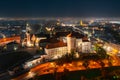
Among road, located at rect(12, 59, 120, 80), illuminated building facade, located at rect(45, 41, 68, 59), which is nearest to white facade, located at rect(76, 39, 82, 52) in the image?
illuminated building facade, located at rect(45, 41, 68, 59)

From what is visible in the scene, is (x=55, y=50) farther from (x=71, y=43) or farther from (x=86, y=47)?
(x=86, y=47)

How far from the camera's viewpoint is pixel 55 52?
20.8 metres

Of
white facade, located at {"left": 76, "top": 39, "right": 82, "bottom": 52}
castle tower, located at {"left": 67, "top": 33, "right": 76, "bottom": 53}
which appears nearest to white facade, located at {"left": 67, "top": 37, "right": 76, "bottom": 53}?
castle tower, located at {"left": 67, "top": 33, "right": 76, "bottom": 53}

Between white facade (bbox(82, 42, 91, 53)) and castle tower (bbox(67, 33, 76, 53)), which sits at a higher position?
castle tower (bbox(67, 33, 76, 53))

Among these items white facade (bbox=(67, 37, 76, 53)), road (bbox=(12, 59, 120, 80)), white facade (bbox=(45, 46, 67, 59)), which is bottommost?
road (bbox=(12, 59, 120, 80))

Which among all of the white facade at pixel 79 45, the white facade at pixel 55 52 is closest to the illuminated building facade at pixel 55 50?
the white facade at pixel 55 52

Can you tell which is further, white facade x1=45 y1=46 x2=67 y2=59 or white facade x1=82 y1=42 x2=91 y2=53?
white facade x1=82 y1=42 x2=91 y2=53

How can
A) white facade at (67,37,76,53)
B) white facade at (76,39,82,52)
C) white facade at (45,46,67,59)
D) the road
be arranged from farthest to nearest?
white facade at (76,39,82,52) → white facade at (67,37,76,53) → white facade at (45,46,67,59) → the road

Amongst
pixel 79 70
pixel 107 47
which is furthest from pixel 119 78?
pixel 107 47

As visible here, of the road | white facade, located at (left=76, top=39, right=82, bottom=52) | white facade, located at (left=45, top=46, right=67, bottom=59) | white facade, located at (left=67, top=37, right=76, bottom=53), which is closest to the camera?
the road

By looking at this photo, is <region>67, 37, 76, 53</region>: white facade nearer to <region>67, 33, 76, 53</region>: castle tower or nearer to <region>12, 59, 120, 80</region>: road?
<region>67, 33, 76, 53</region>: castle tower

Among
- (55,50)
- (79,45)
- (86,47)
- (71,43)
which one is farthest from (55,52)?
(86,47)

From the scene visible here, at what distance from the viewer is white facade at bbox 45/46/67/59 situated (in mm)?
20231

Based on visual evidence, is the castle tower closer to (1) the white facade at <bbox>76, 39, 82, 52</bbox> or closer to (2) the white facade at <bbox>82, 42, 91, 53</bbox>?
(1) the white facade at <bbox>76, 39, 82, 52</bbox>
